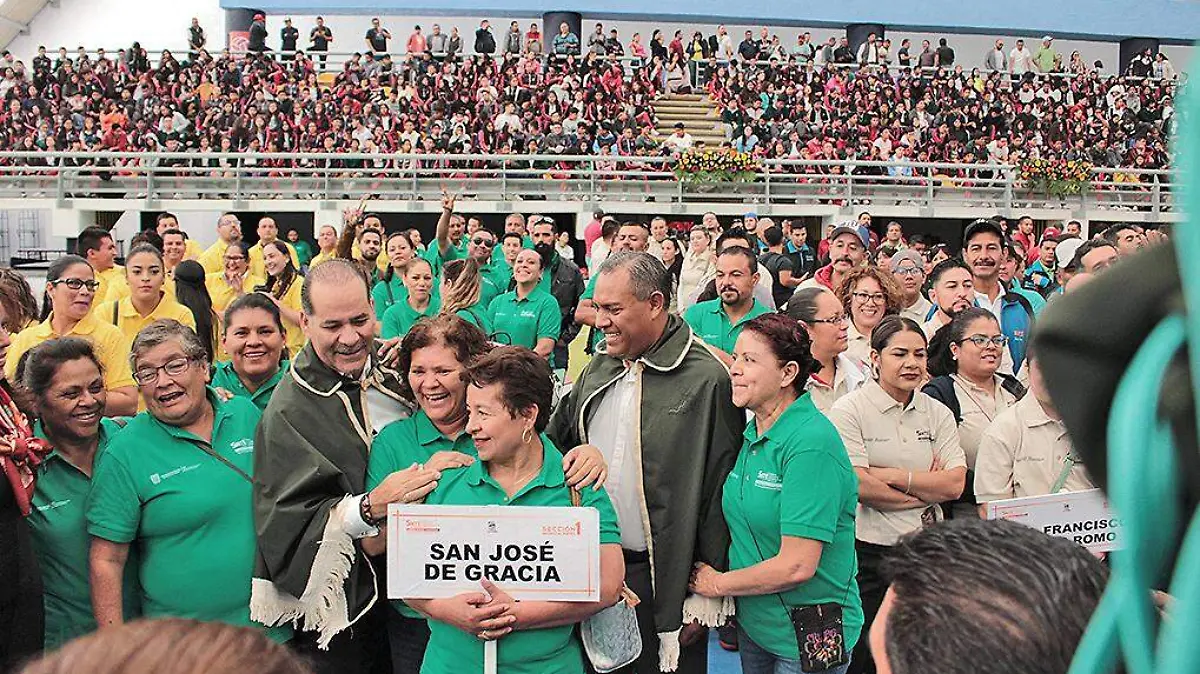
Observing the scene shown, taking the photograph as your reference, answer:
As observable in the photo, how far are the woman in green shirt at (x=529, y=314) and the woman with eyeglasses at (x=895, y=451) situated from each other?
142 inches

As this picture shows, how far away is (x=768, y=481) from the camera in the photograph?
10.2 ft

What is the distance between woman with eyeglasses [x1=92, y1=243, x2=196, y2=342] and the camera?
212 inches

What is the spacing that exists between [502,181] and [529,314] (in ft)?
41.9

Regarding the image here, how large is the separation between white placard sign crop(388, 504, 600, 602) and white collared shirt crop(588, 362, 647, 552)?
55 cm

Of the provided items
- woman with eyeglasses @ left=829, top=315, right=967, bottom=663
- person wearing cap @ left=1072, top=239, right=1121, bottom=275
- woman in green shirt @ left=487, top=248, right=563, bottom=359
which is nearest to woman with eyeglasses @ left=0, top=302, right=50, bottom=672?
woman with eyeglasses @ left=829, top=315, right=967, bottom=663

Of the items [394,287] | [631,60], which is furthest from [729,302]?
[631,60]

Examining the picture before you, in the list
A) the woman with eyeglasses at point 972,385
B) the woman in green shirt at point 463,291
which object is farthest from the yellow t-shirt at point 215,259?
the woman with eyeglasses at point 972,385

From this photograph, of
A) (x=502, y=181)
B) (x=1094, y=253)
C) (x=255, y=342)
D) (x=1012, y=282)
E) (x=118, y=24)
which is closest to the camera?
(x=255, y=342)

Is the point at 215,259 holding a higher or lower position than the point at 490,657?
higher

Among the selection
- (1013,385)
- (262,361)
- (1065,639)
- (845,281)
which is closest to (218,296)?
(262,361)

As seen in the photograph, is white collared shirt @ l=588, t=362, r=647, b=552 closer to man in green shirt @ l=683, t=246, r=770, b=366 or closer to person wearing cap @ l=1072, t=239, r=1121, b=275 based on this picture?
man in green shirt @ l=683, t=246, r=770, b=366

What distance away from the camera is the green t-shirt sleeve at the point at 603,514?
291 cm

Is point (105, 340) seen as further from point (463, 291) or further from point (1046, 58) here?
point (1046, 58)

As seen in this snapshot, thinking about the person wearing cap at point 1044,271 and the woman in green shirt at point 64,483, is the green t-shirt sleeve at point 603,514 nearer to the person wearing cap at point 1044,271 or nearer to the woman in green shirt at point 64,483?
the woman in green shirt at point 64,483
